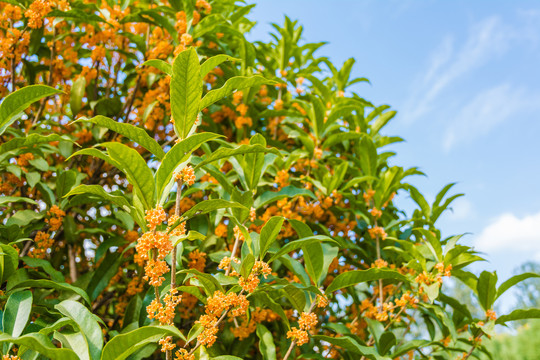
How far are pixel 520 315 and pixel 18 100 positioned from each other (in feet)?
8.31

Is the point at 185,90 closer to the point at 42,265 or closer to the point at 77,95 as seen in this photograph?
the point at 42,265

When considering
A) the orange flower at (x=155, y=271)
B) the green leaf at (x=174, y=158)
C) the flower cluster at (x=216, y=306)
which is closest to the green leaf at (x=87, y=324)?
the orange flower at (x=155, y=271)

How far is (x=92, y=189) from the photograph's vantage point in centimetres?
139

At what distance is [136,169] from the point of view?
1.35 meters

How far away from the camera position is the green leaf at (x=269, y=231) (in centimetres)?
151

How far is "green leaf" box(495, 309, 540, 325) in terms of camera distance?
201cm

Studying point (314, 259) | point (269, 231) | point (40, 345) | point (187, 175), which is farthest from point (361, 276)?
point (40, 345)

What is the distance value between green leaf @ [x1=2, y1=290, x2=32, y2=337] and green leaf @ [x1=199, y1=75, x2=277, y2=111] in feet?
2.99

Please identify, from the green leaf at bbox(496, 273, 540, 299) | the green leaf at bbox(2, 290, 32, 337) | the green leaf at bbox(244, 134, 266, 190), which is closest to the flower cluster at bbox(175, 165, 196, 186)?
the green leaf at bbox(244, 134, 266, 190)

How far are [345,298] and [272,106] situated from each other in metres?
1.44

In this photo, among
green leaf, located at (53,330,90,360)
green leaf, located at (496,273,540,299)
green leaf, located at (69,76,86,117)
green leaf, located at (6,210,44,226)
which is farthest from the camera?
green leaf, located at (69,76,86,117)

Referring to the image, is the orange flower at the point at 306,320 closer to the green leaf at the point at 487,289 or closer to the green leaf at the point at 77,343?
the green leaf at the point at 77,343

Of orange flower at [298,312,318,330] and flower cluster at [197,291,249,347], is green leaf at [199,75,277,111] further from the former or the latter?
orange flower at [298,312,318,330]

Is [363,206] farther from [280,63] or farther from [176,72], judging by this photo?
[176,72]
